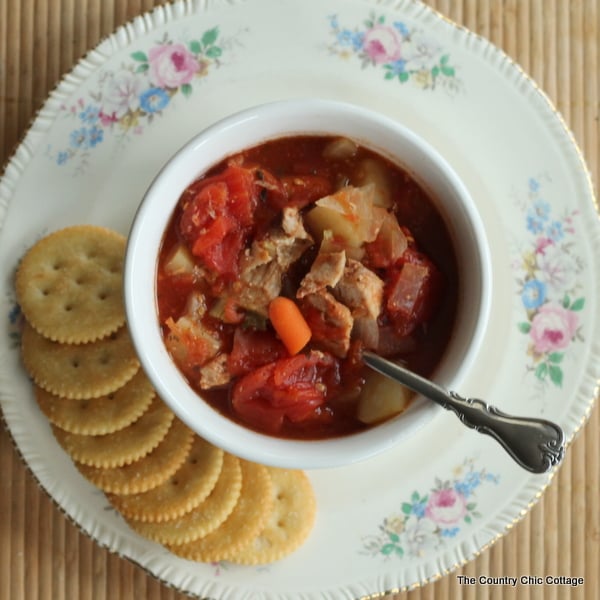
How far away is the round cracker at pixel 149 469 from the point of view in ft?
9.37

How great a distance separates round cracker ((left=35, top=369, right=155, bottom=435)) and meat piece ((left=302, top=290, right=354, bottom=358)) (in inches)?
28.7

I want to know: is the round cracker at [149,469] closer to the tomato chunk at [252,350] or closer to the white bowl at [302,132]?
the white bowl at [302,132]

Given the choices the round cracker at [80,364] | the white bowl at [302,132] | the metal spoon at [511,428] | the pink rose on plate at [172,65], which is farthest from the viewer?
the pink rose on plate at [172,65]

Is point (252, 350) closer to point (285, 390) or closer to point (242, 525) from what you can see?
point (285, 390)

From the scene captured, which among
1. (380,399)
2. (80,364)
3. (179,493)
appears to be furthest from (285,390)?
(80,364)

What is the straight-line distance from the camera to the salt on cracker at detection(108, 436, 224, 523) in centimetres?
286

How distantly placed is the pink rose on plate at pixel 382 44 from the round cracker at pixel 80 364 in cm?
143

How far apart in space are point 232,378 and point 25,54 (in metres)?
1.74

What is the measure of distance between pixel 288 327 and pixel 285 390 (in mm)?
209

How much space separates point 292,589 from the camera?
2947 mm

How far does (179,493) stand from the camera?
2893mm

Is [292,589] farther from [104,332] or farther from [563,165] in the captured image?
[563,165]

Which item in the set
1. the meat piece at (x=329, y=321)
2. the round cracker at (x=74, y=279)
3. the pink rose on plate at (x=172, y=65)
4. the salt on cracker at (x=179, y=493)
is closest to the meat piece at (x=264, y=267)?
the meat piece at (x=329, y=321)

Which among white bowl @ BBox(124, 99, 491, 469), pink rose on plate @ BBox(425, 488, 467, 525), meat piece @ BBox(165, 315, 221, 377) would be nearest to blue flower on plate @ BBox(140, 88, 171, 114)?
white bowl @ BBox(124, 99, 491, 469)
